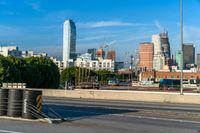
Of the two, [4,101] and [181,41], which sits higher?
[181,41]

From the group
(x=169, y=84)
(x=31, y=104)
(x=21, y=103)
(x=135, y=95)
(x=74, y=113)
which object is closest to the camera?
(x=31, y=104)

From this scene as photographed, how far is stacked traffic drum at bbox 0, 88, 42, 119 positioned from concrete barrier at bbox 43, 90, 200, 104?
22269 mm

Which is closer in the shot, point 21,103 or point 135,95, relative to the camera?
point 21,103

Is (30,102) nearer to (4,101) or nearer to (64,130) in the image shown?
(4,101)

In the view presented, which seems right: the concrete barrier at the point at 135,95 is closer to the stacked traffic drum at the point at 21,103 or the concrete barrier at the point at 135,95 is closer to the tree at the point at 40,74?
the tree at the point at 40,74

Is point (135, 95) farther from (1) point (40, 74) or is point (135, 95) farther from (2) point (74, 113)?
(1) point (40, 74)

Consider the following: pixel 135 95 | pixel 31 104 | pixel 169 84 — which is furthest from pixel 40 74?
pixel 31 104

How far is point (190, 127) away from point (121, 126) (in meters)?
2.58

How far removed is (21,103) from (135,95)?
81.2ft

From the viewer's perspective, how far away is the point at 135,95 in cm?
4303

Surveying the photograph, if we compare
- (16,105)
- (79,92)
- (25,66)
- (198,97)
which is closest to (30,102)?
(16,105)

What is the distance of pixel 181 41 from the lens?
1619 inches

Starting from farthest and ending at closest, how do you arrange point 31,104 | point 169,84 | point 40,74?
point 169,84
point 40,74
point 31,104

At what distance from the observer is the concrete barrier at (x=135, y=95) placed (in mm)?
39531
